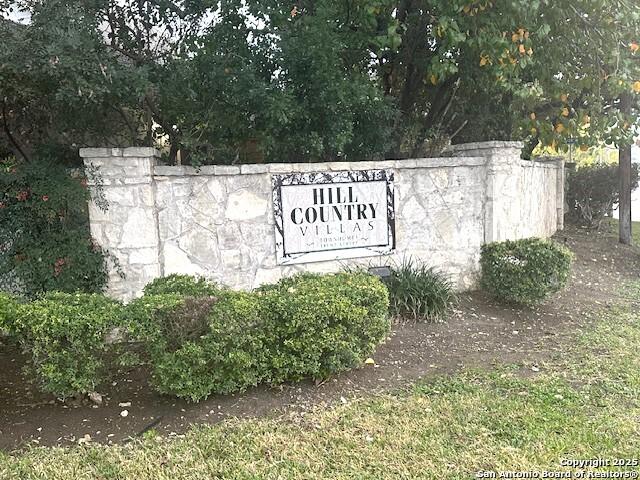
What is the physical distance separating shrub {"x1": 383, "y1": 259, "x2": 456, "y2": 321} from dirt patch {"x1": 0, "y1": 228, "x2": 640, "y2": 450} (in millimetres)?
160

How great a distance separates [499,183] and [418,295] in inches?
76.4

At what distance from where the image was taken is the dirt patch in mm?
3432

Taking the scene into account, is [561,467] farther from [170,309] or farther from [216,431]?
[170,309]

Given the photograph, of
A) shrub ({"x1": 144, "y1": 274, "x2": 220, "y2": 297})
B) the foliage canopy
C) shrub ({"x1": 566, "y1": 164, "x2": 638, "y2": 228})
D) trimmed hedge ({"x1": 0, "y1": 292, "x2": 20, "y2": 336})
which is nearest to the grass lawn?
trimmed hedge ({"x1": 0, "y1": 292, "x2": 20, "y2": 336})

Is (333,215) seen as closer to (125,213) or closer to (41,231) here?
(125,213)

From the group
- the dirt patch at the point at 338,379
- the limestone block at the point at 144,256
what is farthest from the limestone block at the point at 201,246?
the dirt patch at the point at 338,379

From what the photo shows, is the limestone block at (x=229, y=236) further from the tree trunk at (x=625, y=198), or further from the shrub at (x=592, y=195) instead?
the shrub at (x=592, y=195)

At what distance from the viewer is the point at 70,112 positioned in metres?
Answer: 5.19

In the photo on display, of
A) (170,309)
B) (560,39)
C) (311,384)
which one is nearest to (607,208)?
(560,39)

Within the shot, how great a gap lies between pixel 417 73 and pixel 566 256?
3.03 m

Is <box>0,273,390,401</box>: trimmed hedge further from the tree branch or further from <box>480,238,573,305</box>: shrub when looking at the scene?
the tree branch

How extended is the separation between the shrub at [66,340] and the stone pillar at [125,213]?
5.41 feet

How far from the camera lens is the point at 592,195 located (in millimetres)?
12070

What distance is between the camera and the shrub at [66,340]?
3303 millimetres
